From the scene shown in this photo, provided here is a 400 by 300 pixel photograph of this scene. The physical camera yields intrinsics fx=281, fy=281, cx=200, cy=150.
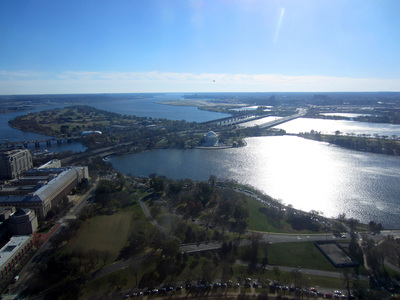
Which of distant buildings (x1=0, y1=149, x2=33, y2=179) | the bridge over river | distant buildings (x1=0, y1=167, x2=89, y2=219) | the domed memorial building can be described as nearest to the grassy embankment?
distant buildings (x1=0, y1=167, x2=89, y2=219)

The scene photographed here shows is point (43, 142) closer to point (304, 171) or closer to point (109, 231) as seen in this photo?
point (109, 231)

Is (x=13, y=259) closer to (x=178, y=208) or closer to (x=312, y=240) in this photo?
(x=178, y=208)

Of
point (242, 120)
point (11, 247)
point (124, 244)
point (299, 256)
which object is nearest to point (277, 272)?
point (299, 256)

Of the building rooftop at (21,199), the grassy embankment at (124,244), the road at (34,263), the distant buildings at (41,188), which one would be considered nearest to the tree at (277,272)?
the grassy embankment at (124,244)

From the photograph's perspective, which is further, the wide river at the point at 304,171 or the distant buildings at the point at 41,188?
the wide river at the point at 304,171

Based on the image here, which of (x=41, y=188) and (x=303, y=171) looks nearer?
(x=41, y=188)

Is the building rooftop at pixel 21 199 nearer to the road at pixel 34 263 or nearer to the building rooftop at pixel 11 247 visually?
the road at pixel 34 263

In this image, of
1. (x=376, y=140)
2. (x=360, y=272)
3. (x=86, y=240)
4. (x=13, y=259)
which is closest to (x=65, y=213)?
(x=86, y=240)
